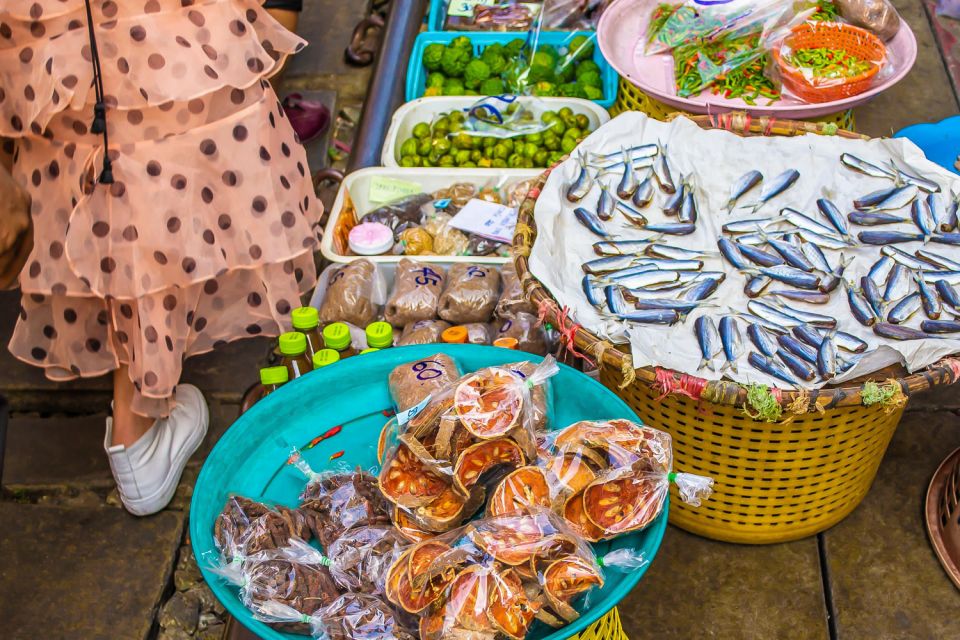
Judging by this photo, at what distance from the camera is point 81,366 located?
2.61 meters

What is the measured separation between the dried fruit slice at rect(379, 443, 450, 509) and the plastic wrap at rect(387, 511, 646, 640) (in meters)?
0.13

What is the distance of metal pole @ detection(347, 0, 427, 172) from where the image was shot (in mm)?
3828

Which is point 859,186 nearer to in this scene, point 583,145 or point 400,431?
point 583,145

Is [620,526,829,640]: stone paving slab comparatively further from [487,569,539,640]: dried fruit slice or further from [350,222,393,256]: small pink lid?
[350,222,393,256]: small pink lid

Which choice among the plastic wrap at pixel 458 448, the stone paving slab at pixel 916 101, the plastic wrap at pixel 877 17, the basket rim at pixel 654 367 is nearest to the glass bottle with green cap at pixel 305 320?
the basket rim at pixel 654 367

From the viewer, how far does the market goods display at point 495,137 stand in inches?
144

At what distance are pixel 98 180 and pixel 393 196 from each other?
1413 mm

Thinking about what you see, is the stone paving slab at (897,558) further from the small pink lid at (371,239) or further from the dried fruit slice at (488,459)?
the small pink lid at (371,239)

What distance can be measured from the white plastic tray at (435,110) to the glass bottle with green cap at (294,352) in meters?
1.40

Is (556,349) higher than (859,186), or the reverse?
(859,186)

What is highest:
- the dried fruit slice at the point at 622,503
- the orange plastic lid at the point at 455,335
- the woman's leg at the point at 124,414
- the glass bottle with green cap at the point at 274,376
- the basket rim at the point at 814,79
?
the basket rim at the point at 814,79

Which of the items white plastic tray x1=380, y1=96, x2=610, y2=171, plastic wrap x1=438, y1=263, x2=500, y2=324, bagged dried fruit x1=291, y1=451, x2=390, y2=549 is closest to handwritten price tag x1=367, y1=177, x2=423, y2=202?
white plastic tray x1=380, y1=96, x2=610, y2=171

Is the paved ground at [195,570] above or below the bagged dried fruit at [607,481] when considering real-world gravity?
below

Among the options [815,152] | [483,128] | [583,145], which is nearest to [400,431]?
[583,145]
